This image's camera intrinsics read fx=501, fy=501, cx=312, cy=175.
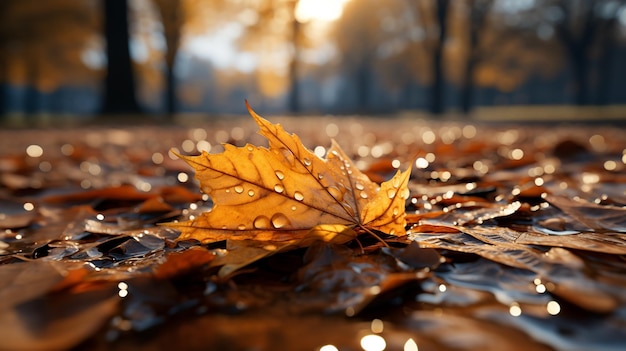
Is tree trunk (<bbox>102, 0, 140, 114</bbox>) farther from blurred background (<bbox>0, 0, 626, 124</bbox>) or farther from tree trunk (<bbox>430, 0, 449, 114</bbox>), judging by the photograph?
tree trunk (<bbox>430, 0, 449, 114</bbox>)

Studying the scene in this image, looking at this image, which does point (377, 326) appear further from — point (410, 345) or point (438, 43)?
point (438, 43)

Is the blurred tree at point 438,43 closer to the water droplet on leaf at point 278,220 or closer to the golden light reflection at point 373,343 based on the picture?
the water droplet on leaf at point 278,220

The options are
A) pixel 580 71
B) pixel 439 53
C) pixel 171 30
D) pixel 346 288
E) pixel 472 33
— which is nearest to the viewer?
pixel 346 288

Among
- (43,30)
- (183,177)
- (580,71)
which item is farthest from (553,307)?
(580,71)

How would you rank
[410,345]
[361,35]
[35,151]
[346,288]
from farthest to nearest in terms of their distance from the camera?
[361,35] → [35,151] → [346,288] → [410,345]

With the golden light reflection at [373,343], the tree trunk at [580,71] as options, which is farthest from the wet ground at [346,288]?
the tree trunk at [580,71]

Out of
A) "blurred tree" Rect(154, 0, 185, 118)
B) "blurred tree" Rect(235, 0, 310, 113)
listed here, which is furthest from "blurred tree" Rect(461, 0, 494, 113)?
"blurred tree" Rect(154, 0, 185, 118)
